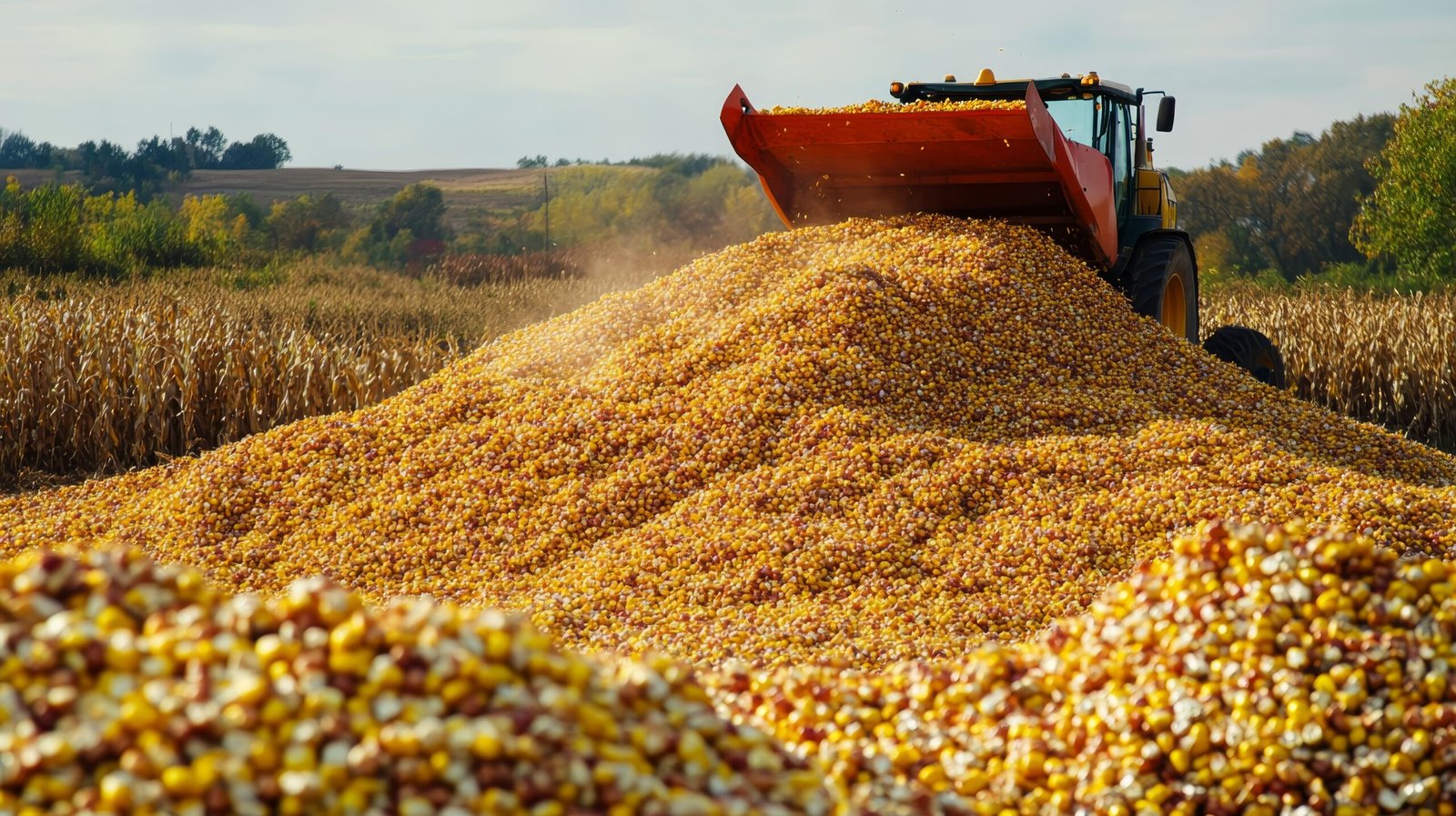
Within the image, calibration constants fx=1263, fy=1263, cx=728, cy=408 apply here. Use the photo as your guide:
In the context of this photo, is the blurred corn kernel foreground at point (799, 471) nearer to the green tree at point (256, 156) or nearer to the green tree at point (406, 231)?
the green tree at point (406, 231)

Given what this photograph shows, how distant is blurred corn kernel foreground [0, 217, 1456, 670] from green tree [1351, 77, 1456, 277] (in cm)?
2266

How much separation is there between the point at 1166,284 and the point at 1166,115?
1691 mm

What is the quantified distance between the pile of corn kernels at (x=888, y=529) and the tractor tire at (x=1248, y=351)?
1719mm

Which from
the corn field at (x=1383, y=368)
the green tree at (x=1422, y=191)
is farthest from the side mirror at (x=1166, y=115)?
the green tree at (x=1422, y=191)

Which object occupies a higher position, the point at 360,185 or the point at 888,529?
the point at 360,185

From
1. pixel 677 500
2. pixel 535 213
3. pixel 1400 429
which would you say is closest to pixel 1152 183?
pixel 1400 429

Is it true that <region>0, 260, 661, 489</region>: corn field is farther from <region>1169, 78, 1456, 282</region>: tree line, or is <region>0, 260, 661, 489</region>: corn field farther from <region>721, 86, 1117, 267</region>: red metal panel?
<region>1169, 78, 1456, 282</region>: tree line

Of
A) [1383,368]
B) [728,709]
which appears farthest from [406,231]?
[728,709]

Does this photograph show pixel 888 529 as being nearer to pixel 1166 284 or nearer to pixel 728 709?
pixel 728 709

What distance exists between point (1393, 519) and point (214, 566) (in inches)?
218

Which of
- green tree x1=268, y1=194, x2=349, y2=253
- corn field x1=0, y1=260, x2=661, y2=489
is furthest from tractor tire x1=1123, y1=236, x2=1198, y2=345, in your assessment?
green tree x1=268, y1=194, x2=349, y2=253

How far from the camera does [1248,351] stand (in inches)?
369

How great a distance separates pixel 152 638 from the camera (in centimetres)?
215

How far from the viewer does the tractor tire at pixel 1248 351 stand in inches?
369
